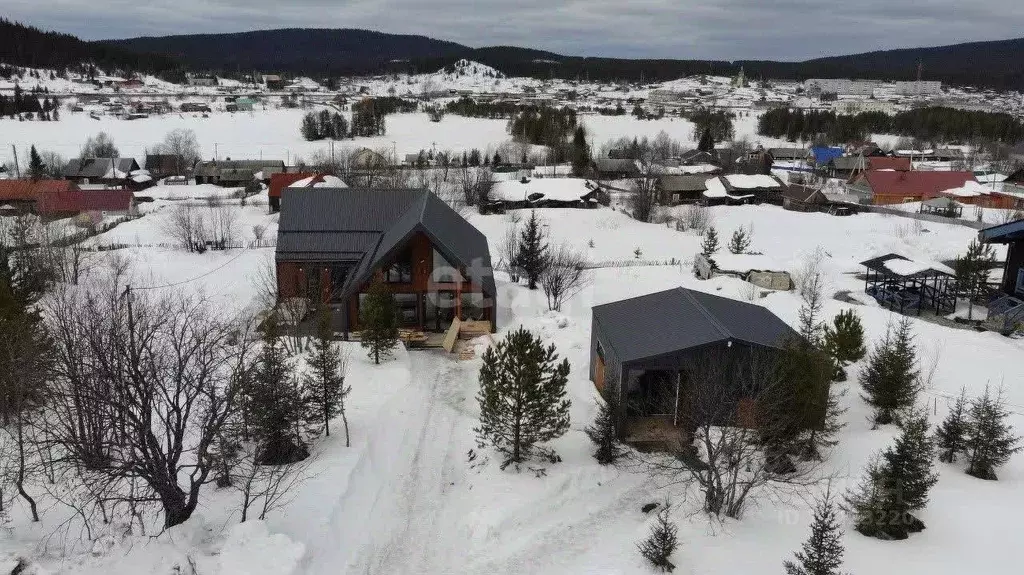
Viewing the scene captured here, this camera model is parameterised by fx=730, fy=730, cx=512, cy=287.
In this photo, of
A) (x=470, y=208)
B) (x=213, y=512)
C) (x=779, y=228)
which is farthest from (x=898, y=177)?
(x=213, y=512)

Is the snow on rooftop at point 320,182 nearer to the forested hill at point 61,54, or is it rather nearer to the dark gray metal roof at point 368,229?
the dark gray metal roof at point 368,229

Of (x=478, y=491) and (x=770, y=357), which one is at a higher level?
(x=770, y=357)

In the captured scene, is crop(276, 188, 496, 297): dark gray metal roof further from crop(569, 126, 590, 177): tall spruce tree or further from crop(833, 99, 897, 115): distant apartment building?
crop(833, 99, 897, 115): distant apartment building

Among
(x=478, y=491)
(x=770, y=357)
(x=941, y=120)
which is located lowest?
(x=478, y=491)

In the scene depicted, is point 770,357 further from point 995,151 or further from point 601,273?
point 995,151

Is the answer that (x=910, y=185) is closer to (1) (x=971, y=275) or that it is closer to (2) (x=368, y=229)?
(1) (x=971, y=275)

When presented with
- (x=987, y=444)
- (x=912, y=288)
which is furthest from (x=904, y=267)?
(x=987, y=444)
